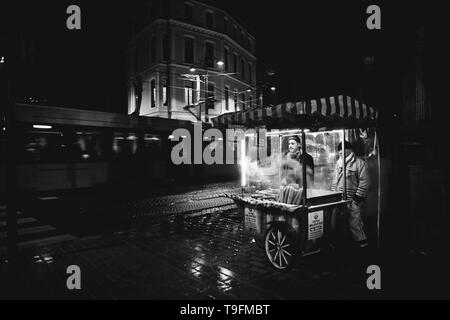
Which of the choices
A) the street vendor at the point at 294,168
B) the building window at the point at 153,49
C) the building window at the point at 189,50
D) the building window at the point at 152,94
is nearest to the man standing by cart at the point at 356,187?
the street vendor at the point at 294,168

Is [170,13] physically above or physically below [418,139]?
above

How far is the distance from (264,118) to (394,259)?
3.55 m

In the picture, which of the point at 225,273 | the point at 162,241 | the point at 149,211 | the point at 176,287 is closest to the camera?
the point at 176,287

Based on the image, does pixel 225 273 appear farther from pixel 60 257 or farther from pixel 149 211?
pixel 149 211

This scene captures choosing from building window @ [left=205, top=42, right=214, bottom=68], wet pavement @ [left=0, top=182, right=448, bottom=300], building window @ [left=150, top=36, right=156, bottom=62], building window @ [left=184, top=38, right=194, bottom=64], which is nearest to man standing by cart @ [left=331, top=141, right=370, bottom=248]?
wet pavement @ [left=0, top=182, right=448, bottom=300]

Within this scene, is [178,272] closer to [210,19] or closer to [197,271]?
[197,271]

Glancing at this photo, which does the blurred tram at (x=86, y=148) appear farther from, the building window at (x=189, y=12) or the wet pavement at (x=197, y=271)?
the building window at (x=189, y=12)

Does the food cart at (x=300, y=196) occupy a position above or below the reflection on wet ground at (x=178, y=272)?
above

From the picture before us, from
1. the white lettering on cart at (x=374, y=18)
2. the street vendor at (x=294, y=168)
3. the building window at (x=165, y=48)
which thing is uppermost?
the building window at (x=165, y=48)

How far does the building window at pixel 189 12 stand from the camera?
34625mm

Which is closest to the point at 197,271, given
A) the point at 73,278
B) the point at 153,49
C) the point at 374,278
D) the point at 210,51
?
the point at 73,278

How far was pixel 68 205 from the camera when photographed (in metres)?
11.9

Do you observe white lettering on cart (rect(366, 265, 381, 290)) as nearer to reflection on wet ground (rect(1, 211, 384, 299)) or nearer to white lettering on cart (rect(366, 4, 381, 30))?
reflection on wet ground (rect(1, 211, 384, 299))

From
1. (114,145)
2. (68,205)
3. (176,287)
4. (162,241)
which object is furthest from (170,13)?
(176,287)
